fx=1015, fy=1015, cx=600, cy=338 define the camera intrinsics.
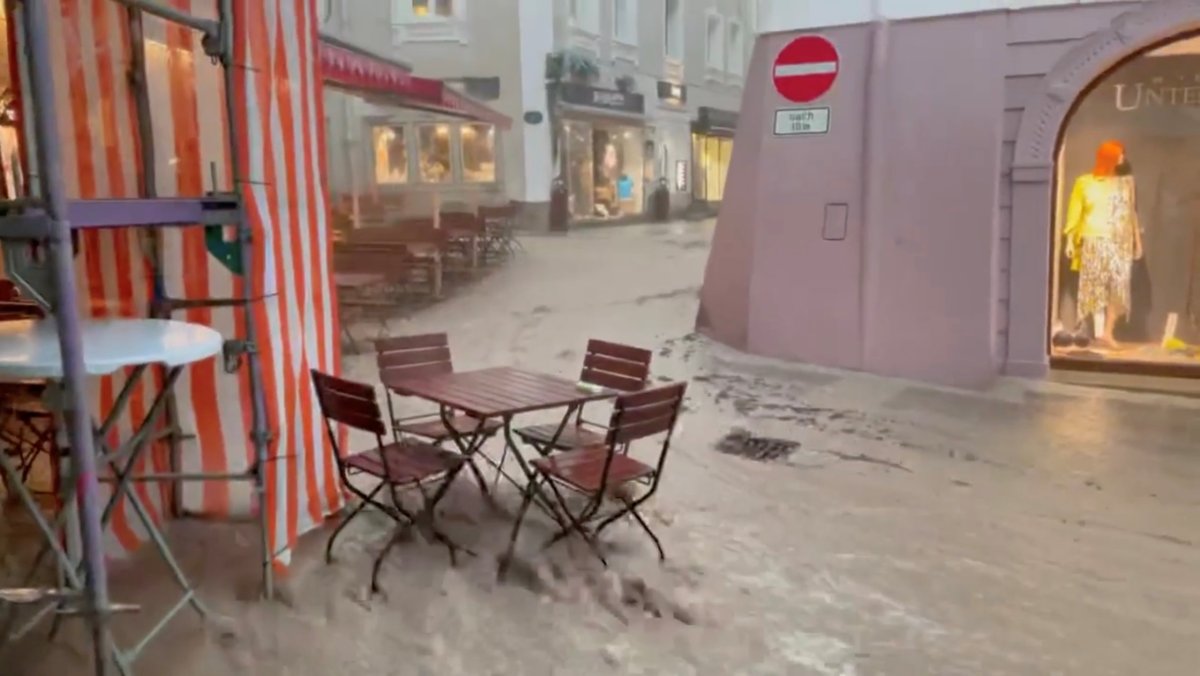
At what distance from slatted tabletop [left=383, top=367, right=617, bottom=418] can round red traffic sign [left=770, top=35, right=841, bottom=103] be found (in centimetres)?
367

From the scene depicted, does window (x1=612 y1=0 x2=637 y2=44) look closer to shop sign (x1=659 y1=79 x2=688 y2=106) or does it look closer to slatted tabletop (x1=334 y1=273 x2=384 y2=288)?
shop sign (x1=659 y1=79 x2=688 y2=106)

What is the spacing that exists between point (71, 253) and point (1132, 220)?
22.6ft

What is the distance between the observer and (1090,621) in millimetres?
3359

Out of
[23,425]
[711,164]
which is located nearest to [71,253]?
[23,425]

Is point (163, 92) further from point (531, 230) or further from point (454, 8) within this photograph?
point (531, 230)

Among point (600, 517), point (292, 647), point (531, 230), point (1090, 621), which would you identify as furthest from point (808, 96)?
point (292, 647)

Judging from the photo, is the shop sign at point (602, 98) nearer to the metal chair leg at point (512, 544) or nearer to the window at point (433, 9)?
the window at point (433, 9)

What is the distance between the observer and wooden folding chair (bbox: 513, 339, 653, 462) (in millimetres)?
4484

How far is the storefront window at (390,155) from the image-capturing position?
17.8ft

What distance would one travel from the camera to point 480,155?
5.97 meters

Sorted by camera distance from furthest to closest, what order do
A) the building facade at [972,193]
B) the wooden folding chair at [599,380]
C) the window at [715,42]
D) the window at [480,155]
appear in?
the window at [715,42]
the building facade at [972,193]
the window at [480,155]
the wooden folding chair at [599,380]

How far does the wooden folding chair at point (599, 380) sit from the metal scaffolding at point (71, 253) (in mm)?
1398

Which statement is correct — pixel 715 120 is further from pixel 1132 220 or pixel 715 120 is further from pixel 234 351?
pixel 234 351

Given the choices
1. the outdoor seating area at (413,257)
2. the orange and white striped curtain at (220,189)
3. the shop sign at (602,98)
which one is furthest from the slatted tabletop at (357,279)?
the shop sign at (602,98)
